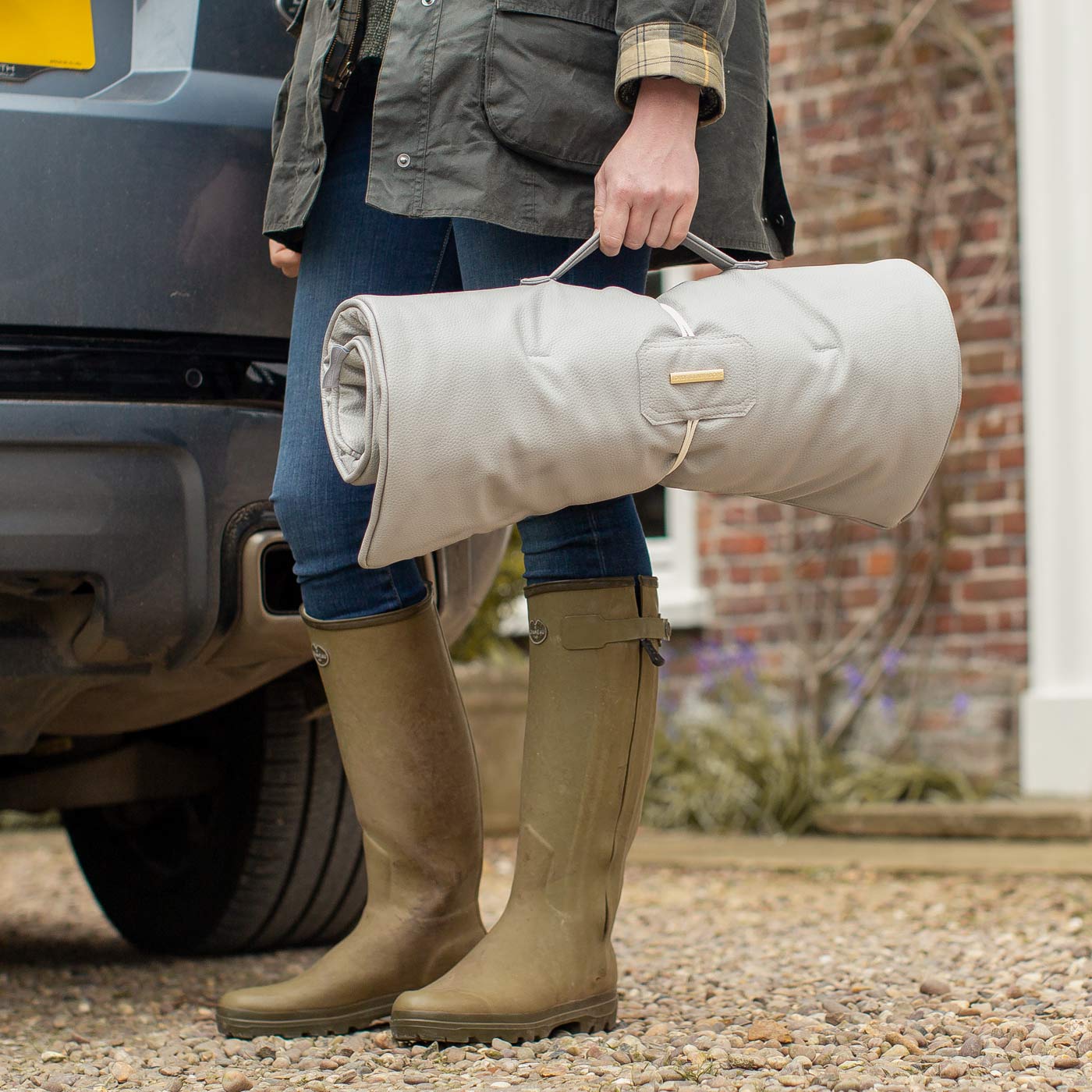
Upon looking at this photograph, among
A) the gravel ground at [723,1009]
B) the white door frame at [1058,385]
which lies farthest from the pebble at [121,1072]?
the white door frame at [1058,385]

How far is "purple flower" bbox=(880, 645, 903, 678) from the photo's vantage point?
190 inches

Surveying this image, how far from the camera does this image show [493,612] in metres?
4.09

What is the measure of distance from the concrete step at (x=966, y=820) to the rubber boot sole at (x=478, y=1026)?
255 centimetres

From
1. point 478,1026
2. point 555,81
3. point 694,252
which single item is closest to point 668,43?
point 555,81

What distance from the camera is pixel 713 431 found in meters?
1.55

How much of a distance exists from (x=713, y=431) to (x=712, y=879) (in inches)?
88.9

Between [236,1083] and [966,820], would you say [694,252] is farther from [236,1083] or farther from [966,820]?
[966,820]

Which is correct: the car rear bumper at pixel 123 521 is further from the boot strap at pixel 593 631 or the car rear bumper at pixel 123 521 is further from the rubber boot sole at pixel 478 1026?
the rubber boot sole at pixel 478 1026

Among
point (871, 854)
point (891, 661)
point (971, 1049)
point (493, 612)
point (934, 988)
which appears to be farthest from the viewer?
point (891, 661)

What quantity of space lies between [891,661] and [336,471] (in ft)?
10.9

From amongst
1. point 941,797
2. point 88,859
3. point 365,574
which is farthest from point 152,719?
point 941,797

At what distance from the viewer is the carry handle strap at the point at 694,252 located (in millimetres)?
1580

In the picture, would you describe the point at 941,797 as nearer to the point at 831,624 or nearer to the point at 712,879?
the point at 831,624

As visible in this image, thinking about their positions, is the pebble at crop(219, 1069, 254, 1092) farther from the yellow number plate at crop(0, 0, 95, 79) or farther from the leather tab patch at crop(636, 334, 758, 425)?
the yellow number plate at crop(0, 0, 95, 79)
